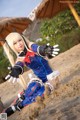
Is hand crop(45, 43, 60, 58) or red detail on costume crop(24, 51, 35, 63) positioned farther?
red detail on costume crop(24, 51, 35, 63)

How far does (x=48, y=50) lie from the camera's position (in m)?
5.28

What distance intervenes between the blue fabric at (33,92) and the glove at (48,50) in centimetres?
78

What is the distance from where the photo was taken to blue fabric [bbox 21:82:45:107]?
19.7 feet

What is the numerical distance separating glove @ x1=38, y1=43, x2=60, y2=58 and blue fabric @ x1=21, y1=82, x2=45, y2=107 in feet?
2.56

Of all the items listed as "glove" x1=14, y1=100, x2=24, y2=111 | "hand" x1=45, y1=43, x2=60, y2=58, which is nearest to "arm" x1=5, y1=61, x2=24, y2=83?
"hand" x1=45, y1=43, x2=60, y2=58

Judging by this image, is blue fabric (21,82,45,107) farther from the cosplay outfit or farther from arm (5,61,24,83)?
arm (5,61,24,83)

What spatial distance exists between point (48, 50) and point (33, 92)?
1.13 metres

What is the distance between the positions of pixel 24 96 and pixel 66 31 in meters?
11.1

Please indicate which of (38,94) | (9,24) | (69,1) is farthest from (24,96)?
(69,1)

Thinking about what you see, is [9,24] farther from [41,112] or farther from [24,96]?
[41,112]

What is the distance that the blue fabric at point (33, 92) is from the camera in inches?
236

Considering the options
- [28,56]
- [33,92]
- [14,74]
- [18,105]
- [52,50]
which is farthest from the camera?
[18,105]

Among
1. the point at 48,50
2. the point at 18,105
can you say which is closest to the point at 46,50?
the point at 48,50

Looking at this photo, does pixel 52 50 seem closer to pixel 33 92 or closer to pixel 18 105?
pixel 33 92
